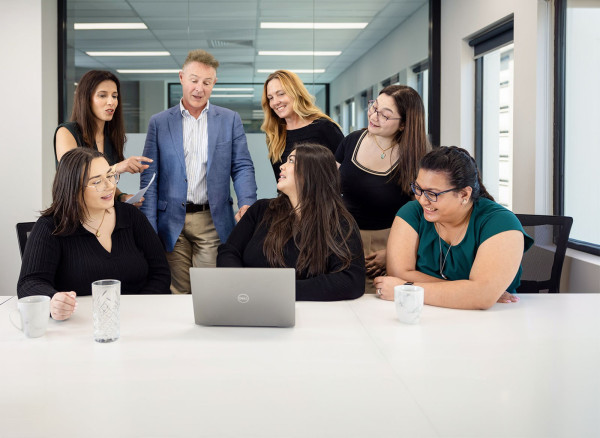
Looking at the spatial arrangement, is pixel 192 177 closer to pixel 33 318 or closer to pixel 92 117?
pixel 92 117

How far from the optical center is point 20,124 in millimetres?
4445

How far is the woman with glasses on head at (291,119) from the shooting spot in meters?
3.07

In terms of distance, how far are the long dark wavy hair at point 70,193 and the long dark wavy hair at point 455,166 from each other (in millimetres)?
1248

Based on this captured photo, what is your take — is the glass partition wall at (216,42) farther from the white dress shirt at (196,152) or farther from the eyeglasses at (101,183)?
the eyeglasses at (101,183)

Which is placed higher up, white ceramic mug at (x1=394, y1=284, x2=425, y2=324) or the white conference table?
white ceramic mug at (x1=394, y1=284, x2=425, y2=324)

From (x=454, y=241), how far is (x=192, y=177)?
1.49m

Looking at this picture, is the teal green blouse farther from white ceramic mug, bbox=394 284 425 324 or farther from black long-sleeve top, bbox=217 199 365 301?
white ceramic mug, bbox=394 284 425 324

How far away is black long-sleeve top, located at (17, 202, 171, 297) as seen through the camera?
214 centimetres

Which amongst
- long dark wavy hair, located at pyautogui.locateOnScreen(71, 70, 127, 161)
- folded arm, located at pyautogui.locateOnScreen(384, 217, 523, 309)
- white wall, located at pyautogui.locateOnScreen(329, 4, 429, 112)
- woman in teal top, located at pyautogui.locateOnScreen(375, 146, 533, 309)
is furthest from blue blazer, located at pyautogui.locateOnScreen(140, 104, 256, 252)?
white wall, located at pyautogui.locateOnScreen(329, 4, 429, 112)

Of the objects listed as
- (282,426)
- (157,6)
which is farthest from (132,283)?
(157,6)

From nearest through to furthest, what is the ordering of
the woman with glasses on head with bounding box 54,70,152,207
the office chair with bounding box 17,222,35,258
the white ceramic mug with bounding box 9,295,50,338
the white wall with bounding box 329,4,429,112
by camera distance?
the white ceramic mug with bounding box 9,295,50,338
the office chair with bounding box 17,222,35,258
the woman with glasses on head with bounding box 54,70,152,207
the white wall with bounding box 329,4,429,112

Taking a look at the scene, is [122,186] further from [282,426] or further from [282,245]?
[282,426]

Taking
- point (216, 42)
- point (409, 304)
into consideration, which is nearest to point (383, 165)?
point (409, 304)

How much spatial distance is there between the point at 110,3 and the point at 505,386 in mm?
4407
